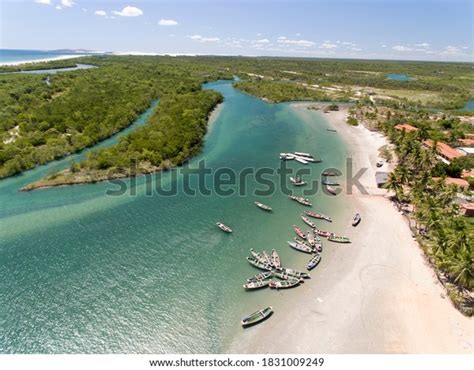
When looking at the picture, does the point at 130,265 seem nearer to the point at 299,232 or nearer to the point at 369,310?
the point at 299,232

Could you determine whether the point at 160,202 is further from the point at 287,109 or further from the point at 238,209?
the point at 287,109

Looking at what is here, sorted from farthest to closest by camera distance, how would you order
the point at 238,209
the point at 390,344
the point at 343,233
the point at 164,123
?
the point at 164,123 → the point at 238,209 → the point at 343,233 → the point at 390,344

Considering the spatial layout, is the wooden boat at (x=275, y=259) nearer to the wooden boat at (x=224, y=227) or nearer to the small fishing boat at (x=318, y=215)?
the wooden boat at (x=224, y=227)

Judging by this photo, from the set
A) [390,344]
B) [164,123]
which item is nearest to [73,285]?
[390,344]

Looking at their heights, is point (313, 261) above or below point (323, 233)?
below

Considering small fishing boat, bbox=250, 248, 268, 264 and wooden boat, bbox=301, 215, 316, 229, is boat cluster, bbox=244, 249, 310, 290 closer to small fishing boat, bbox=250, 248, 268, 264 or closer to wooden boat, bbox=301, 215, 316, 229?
small fishing boat, bbox=250, 248, 268, 264

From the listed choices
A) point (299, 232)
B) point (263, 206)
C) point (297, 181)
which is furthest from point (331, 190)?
point (299, 232)
